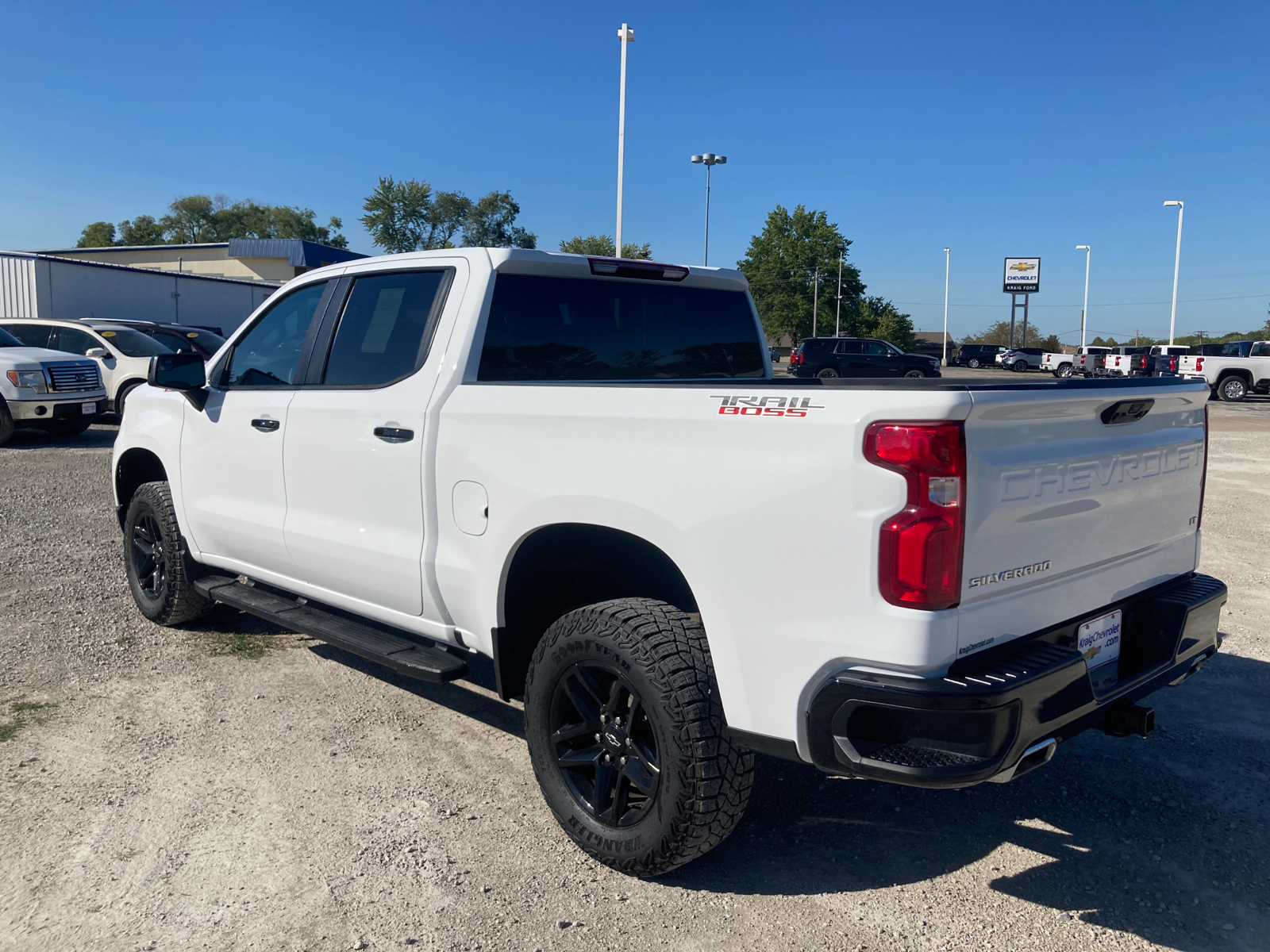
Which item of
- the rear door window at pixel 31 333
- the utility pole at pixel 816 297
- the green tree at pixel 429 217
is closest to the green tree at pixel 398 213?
A: the green tree at pixel 429 217

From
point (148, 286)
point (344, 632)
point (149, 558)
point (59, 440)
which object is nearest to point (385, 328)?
point (344, 632)

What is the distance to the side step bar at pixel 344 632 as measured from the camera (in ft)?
11.8

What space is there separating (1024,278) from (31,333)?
9492 cm

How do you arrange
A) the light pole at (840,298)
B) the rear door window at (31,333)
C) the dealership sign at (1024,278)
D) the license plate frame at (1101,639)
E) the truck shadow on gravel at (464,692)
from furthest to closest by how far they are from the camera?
the dealership sign at (1024,278)
the light pole at (840,298)
the rear door window at (31,333)
the truck shadow on gravel at (464,692)
the license plate frame at (1101,639)

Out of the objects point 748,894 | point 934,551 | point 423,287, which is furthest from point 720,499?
point 423,287

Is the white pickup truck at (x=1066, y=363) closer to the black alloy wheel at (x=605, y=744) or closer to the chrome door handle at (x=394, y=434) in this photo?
the chrome door handle at (x=394, y=434)

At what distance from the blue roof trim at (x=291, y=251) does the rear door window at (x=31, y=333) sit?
109ft

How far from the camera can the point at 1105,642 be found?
3002 mm

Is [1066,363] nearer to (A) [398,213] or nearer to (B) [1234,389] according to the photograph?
(B) [1234,389]

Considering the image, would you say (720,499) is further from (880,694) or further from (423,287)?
(423,287)

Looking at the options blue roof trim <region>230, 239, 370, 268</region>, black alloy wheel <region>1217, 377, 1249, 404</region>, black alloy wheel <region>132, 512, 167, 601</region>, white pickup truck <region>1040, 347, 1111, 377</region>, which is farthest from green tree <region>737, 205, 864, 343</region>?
black alloy wheel <region>132, 512, 167, 601</region>

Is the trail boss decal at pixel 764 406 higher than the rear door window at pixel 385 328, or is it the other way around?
the rear door window at pixel 385 328

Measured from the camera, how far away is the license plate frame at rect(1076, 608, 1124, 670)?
288cm

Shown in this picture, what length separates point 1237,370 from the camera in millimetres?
29906
